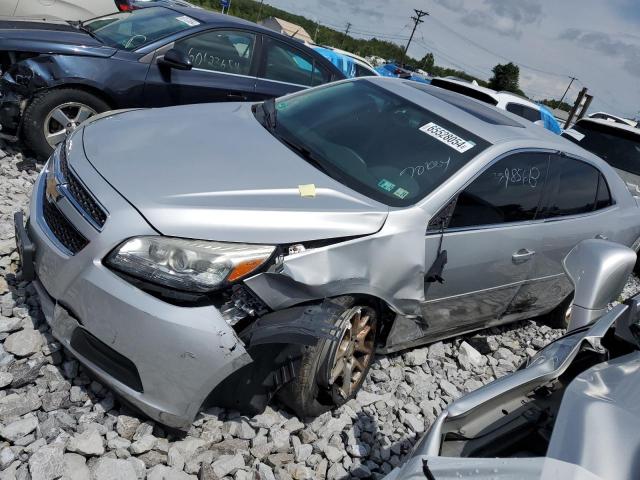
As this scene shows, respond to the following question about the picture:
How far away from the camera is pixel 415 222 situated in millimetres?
2611

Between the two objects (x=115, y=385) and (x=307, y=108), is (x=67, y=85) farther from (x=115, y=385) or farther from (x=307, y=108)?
(x=115, y=385)

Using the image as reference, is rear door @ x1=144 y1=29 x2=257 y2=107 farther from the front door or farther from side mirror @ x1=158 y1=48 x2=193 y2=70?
the front door

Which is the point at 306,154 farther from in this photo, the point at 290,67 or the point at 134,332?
the point at 290,67

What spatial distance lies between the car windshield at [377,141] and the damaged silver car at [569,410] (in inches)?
33.7

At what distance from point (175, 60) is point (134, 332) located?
315cm

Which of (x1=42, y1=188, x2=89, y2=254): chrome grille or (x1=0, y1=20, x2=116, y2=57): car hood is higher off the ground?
(x1=0, y1=20, x2=116, y2=57): car hood

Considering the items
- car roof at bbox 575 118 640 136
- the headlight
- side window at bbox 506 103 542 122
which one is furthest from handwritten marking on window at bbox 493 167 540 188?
side window at bbox 506 103 542 122

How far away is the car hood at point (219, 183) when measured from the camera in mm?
2186

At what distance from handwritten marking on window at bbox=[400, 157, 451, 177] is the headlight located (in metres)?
1.17

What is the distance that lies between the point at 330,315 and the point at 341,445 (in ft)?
2.55

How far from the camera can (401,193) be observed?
2.72 metres

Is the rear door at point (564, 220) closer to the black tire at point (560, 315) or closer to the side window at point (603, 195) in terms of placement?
the side window at point (603, 195)

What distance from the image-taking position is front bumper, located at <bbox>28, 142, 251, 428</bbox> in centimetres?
207

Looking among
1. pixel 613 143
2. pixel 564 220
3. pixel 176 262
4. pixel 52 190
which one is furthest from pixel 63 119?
pixel 613 143
